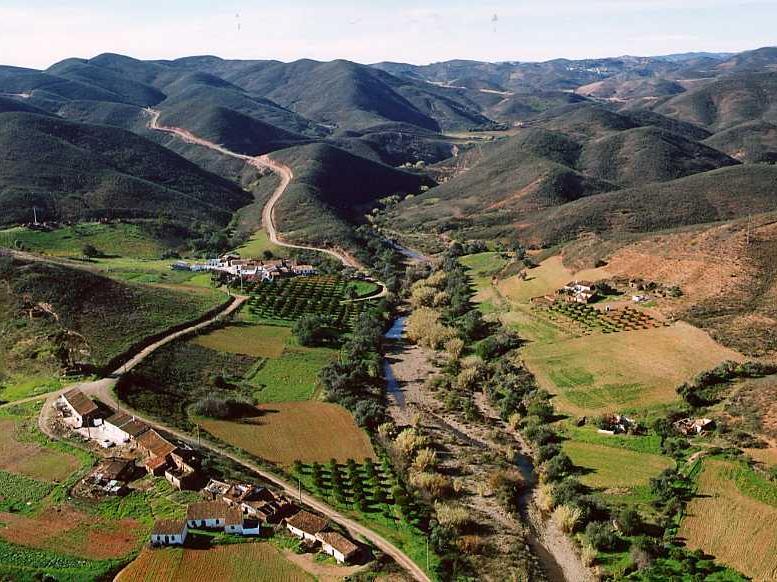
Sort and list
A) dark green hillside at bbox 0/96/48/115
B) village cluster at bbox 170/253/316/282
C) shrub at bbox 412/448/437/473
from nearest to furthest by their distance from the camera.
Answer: shrub at bbox 412/448/437/473 → village cluster at bbox 170/253/316/282 → dark green hillside at bbox 0/96/48/115

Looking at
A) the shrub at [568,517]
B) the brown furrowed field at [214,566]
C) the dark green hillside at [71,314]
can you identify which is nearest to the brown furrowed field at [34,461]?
the brown furrowed field at [214,566]

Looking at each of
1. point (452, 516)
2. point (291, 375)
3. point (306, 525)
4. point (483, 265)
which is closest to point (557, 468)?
point (452, 516)

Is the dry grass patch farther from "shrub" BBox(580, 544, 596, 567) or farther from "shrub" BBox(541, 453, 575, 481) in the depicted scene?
"shrub" BBox(580, 544, 596, 567)

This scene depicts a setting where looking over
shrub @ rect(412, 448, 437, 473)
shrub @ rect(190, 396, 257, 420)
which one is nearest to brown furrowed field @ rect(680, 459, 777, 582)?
shrub @ rect(412, 448, 437, 473)

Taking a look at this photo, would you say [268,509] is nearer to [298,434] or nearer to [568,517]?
[298,434]

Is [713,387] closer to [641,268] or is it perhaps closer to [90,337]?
[641,268]

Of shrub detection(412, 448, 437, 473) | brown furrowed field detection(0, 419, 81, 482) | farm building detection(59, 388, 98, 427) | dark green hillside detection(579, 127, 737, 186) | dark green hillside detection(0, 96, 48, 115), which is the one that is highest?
dark green hillside detection(0, 96, 48, 115)

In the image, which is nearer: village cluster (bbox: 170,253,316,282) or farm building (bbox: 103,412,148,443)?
farm building (bbox: 103,412,148,443)
